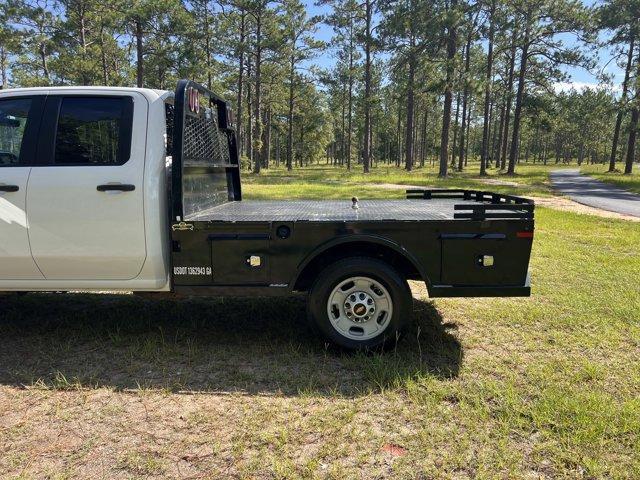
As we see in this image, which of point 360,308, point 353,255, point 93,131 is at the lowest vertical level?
point 360,308

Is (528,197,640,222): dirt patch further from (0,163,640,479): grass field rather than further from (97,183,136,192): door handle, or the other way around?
(97,183,136,192): door handle

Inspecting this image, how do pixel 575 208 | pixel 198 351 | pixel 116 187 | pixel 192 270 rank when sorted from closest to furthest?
1. pixel 116 187
2. pixel 192 270
3. pixel 198 351
4. pixel 575 208

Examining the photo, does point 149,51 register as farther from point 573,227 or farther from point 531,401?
point 531,401

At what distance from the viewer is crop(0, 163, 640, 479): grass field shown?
2.65 metres

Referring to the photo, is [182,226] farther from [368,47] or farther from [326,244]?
[368,47]

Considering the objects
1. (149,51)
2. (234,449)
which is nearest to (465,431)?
(234,449)

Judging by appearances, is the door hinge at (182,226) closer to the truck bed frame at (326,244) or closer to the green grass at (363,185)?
the truck bed frame at (326,244)

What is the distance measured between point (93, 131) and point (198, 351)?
1989 mm

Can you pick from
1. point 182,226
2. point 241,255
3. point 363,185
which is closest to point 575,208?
point 363,185

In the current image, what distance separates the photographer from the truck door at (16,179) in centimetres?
378

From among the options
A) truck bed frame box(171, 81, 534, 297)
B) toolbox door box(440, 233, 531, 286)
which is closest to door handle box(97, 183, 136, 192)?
truck bed frame box(171, 81, 534, 297)

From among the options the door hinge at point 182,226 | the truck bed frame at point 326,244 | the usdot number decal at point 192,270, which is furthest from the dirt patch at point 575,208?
the door hinge at point 182,226

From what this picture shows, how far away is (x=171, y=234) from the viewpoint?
3758 mm

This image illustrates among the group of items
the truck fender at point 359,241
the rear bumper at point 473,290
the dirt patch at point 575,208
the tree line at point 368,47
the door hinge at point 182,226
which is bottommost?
the dirt patch at point 575,208
